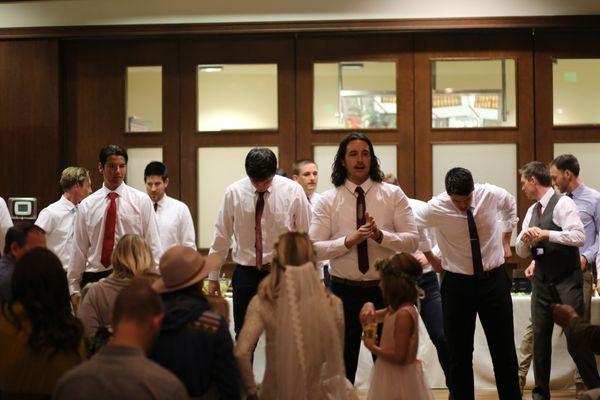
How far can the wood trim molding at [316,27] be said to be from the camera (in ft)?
25.8

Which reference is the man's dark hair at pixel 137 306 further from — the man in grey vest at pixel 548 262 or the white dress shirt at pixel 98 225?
the man in grey vest at pixel 548 262

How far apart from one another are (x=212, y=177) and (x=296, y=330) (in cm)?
453

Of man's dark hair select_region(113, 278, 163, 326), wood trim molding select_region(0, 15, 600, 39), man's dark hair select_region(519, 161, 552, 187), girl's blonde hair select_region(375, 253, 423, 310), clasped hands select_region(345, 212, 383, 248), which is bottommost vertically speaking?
girl's blonde hair select_region(375, 253, 423, 310)

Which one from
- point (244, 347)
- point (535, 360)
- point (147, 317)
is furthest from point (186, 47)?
point (147, 317)

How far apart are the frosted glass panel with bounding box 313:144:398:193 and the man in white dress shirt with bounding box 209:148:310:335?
2.42 meters

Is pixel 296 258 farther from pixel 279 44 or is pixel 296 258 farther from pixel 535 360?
pixel 279 44

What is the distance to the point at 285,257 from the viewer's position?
3.91 m

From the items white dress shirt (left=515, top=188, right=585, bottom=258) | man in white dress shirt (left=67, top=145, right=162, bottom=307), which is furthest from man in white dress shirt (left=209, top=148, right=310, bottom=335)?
white dress shirt (left=515, top=188, right=585, bottom=258)

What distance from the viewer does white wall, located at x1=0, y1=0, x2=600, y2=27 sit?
7.91 metres

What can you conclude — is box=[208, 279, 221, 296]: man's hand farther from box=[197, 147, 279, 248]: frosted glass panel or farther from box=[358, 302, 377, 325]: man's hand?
box=[197, 147, 279, 248]: frosted glass panel

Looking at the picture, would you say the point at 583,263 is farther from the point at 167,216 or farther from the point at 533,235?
the point at 167,216

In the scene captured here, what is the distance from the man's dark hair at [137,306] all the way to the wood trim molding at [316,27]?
18.1 ft

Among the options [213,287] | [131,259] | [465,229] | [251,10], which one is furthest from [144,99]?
[131,259]

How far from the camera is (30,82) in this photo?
8211 millimetres
